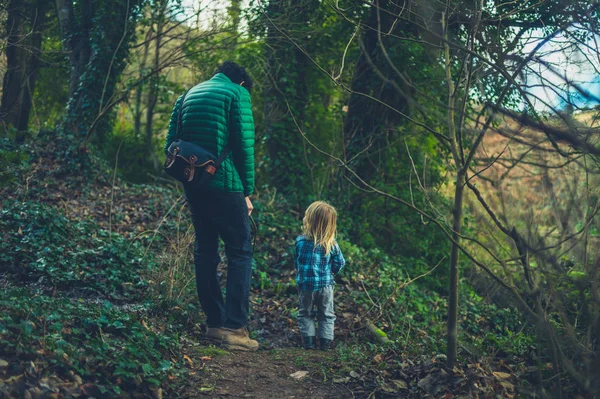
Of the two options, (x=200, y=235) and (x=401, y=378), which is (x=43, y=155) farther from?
(x=401, y=378)

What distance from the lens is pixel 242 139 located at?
5.39 metres

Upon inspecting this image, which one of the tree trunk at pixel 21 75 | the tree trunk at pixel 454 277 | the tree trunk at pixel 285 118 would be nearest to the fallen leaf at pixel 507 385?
the tree trunk at pixel 454 277

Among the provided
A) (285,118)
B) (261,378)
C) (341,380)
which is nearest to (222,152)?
(261,378)

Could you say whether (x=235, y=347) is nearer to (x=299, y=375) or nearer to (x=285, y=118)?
(x=299, y=375)

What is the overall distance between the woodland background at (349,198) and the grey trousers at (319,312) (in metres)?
0.41

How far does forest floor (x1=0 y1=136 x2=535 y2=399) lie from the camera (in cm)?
400

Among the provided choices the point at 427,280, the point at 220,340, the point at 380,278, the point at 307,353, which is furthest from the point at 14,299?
the point at 427,280

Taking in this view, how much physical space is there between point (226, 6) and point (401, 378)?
9.08m

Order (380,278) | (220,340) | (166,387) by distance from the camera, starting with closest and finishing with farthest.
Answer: (166,387), (220,340), (380,278)

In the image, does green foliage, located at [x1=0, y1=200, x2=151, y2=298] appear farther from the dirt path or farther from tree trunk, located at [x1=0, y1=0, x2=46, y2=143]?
tree trunk, located at [x1=0, y1=0, x2=46, y2=143]

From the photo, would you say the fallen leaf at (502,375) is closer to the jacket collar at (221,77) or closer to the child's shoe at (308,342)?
the child's shoe at (308,342)

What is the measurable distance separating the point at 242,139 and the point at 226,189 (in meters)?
0.46

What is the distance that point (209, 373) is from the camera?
4801 millimetres

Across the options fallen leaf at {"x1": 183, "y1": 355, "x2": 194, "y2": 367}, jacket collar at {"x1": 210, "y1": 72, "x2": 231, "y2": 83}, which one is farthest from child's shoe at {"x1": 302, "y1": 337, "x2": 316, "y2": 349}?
jacket collar at {"x1": 210, "y1": 72, "x2": 231, "y2": 83}
